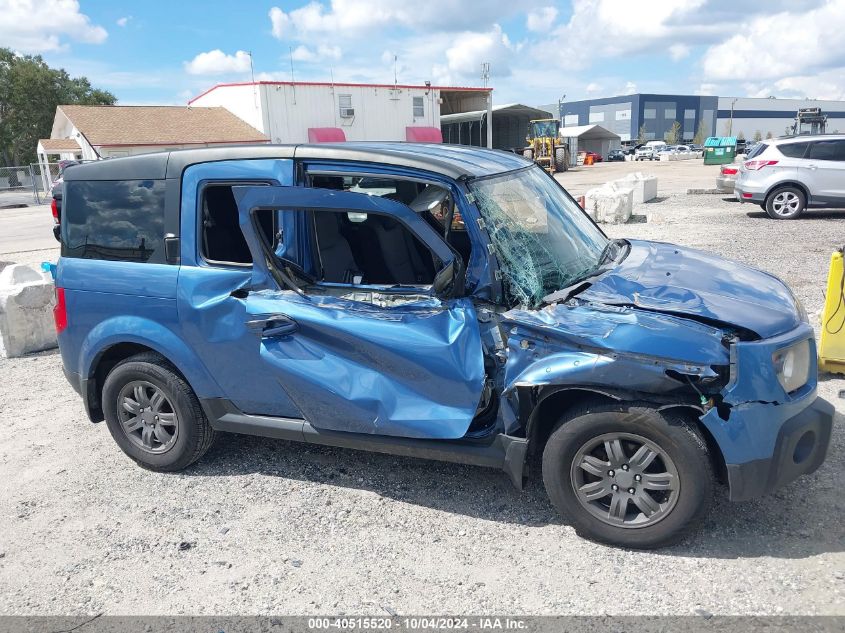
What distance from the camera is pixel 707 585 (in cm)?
295

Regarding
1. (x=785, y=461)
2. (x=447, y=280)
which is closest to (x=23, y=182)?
(x=447, y=280)

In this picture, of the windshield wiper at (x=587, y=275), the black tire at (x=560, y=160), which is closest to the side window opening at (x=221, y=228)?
the windshield wiper at (x=587, y=275)

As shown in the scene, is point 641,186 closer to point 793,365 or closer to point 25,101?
point 793,365

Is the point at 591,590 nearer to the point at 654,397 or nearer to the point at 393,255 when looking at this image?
the point at 654,397

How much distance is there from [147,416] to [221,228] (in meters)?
1.37

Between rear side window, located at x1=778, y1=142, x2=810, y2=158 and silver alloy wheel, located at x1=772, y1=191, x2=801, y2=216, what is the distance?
0.81m

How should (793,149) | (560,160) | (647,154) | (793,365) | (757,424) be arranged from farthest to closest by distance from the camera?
(647,154) < (560,160) < (793,149) < (793,365) < (757,424)

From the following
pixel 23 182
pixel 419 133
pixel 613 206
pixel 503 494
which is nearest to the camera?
pixel 503 494

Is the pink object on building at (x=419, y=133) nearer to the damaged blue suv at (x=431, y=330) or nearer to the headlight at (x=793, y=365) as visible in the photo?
the damaged blue suv at (x=431, y=330)

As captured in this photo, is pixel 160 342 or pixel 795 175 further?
pixel 795 175

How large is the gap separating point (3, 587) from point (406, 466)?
228 cm

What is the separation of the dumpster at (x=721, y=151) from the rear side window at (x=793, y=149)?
29.0m

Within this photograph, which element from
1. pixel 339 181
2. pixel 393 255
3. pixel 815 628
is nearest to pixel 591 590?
pixel 815 628

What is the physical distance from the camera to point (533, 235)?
12.0 ft
